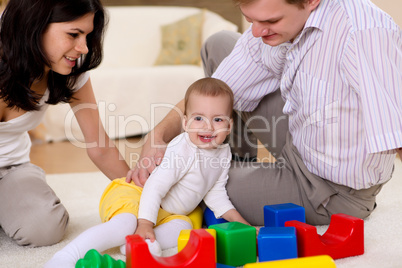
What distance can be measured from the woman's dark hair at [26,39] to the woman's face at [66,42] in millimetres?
14

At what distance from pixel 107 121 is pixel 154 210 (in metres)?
2.14

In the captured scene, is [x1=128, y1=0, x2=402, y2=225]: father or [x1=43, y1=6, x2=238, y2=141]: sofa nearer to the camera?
[x1=128, y1=0, x2=402, y2=225]: father

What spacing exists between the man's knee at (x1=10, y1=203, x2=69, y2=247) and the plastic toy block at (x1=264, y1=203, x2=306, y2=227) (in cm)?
55

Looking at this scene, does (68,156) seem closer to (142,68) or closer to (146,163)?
(142,68)

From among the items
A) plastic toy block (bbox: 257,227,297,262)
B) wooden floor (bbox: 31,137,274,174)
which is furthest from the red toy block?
wooden floor (bbox: 31,137,274,174)

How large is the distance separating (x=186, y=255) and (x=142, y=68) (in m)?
2.46

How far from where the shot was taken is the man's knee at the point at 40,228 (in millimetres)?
1271

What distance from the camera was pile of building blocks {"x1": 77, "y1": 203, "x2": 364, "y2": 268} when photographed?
0.99 meters

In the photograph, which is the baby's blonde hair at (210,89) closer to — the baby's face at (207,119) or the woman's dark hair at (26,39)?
the baby's face at (207,119)

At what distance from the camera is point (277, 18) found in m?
1.13

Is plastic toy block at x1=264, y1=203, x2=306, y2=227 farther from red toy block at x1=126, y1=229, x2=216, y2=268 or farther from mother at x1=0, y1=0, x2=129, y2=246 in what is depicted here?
mother at x1=0, y1=0, x2=129, y2=246

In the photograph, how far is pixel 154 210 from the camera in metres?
1.21

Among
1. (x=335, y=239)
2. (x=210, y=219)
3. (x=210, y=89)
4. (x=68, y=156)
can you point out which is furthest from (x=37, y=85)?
(x=68, y=156)

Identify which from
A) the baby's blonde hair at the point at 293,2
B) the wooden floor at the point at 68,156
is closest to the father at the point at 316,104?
the baby's blonde hair at the point at 293,2
